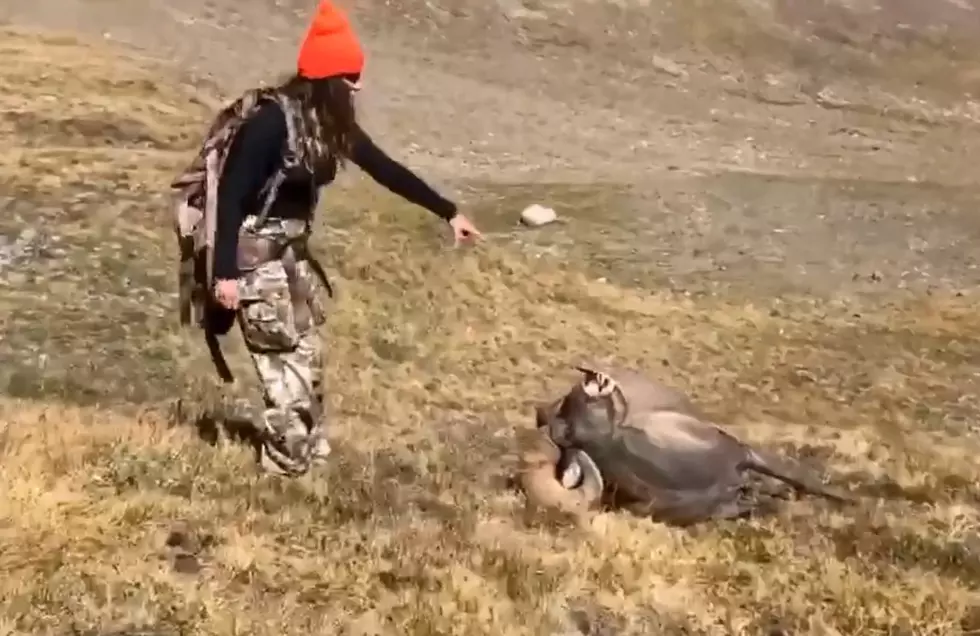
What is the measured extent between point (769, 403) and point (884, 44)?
1.98ft

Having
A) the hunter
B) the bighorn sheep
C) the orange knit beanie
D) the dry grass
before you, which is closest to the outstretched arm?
the hunter

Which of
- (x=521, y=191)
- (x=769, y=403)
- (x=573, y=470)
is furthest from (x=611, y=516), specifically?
(x=521, y=191)

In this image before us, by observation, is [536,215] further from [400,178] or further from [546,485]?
[546,485]

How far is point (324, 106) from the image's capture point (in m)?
1.41

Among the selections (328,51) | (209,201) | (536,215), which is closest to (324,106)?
(328,51)

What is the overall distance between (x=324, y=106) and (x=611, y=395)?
0.55m

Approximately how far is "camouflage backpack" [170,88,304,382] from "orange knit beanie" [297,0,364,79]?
0.06 meters

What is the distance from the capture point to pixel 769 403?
1.72m

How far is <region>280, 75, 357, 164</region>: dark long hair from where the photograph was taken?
139cm

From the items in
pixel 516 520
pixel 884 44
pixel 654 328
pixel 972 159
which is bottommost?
pixel 516 520

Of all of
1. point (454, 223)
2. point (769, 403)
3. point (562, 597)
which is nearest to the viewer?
point (562, 597)

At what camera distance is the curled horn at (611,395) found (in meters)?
1.55

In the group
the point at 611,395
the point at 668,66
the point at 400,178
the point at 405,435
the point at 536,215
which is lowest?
the point at 405,435

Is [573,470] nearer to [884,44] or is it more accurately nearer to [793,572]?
[793,572]
